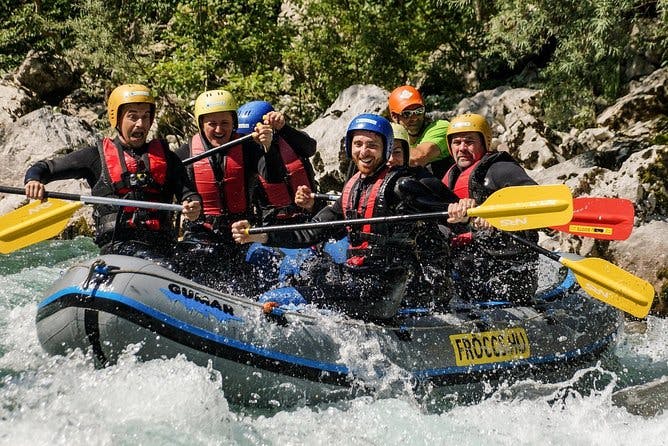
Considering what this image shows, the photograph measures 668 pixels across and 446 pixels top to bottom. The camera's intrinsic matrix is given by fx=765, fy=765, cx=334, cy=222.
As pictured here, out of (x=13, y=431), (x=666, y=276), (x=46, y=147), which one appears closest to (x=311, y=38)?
(x=46, y=147)

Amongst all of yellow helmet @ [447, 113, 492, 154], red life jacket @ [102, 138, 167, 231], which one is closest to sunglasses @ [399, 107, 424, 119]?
yellow helmet @ [447, 113, 492, 154]

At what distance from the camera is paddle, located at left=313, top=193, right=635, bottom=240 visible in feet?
19.1

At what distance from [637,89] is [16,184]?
30.2ft

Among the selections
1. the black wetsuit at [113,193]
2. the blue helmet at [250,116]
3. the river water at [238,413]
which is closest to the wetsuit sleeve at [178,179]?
the black wetsuit at [113,193]

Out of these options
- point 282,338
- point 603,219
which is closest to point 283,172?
point 282,338

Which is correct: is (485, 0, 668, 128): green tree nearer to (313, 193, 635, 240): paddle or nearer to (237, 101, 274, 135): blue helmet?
(313, 193, 635, 240): paddle

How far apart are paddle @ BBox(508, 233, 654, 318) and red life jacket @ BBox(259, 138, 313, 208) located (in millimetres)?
1704

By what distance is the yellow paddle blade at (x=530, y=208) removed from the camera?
4934 mm

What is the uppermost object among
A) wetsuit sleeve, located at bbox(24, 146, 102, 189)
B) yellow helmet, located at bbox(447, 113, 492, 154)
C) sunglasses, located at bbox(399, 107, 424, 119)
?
sunglasses, located at bbox(399, 107, 424, 119)

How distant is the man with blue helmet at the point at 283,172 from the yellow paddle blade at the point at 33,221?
1.44 meters

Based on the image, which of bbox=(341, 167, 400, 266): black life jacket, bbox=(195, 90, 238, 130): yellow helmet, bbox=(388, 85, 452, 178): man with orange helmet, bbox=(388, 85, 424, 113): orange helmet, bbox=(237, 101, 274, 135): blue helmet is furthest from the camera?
bbox=(388, 85, 424, 113): orange helmet

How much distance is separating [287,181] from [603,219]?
2467mm

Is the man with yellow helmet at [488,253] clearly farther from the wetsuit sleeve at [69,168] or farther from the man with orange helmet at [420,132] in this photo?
the wetsuit sleeve at [69,168]

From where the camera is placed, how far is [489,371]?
16.8 feet
